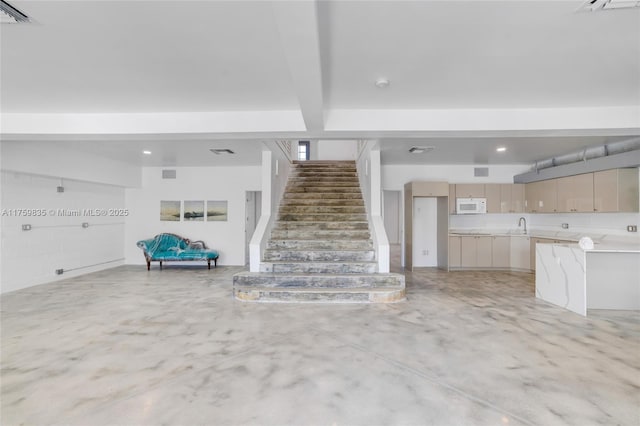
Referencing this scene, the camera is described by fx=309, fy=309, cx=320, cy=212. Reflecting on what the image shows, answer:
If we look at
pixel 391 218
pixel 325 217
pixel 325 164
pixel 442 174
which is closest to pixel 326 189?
pixel 325 217

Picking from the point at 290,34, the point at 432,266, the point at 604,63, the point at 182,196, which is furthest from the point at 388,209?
the point at 290,34

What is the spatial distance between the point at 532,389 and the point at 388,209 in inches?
468

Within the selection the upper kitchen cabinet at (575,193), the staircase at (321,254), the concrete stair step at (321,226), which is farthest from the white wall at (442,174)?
the concrete stair step at (321,226)

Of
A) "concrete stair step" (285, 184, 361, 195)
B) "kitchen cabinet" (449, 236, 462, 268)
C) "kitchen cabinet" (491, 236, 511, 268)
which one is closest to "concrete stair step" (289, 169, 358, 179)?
"concrete stair step" (285, 184, 361, 195)

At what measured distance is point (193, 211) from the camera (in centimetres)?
827

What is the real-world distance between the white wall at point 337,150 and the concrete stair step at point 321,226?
5756 millimetres

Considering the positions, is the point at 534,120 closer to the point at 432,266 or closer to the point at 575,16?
the point at 575,16

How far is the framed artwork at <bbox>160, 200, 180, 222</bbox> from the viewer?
27.1 feet

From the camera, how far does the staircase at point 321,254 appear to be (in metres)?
4.73

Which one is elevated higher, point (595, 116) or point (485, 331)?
point (595, 116)

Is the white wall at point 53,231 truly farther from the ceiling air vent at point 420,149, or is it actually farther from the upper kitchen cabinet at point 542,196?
the upper kitchen cabinet at point 542,196

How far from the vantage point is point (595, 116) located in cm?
386

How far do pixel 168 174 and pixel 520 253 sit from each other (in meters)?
9.07

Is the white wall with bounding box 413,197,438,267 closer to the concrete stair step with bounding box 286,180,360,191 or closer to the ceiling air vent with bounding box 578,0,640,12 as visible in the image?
the concrete stair step with bounding box 286,180,360,191
